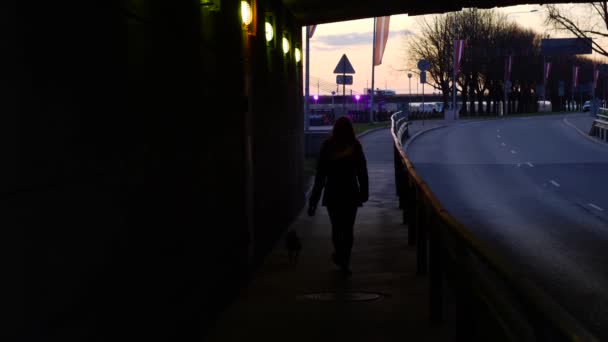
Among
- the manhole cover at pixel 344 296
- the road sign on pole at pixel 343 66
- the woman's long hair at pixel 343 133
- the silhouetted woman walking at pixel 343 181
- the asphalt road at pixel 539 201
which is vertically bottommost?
the asphalt road at pixel 539 201

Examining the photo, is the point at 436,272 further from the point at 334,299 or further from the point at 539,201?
the point at 539,201

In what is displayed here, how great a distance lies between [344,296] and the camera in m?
9.28

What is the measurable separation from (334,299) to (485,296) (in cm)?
454

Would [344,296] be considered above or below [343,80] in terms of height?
below

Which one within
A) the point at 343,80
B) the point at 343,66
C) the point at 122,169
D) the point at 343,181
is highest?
the point at 343,66

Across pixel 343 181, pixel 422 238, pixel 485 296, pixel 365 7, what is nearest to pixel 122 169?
pixel 485 296

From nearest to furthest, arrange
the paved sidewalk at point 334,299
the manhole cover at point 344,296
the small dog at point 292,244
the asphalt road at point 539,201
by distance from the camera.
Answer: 1. the paved sidewalk at point 334,299
2. the manhole cover at point 344,296
3. the asphalt road at point 539,201
4. the small dog at point 292,244

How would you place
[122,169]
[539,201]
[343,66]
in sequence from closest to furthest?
[122,169] → [539,201] → [343,66]

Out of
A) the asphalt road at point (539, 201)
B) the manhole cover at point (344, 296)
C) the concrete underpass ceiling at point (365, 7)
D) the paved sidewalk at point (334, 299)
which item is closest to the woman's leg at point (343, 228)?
the paved sidewalk at point (334, 299)

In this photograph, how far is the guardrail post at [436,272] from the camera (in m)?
7.28

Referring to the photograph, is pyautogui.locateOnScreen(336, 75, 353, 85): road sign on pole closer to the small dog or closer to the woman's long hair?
the small dog

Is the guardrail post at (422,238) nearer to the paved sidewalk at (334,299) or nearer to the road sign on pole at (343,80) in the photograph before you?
the paved sidewalk at (334,299)

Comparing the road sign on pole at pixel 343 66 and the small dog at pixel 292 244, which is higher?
the road sign on pole at pixel 343 66

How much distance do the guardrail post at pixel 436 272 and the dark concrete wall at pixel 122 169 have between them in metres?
1.81
